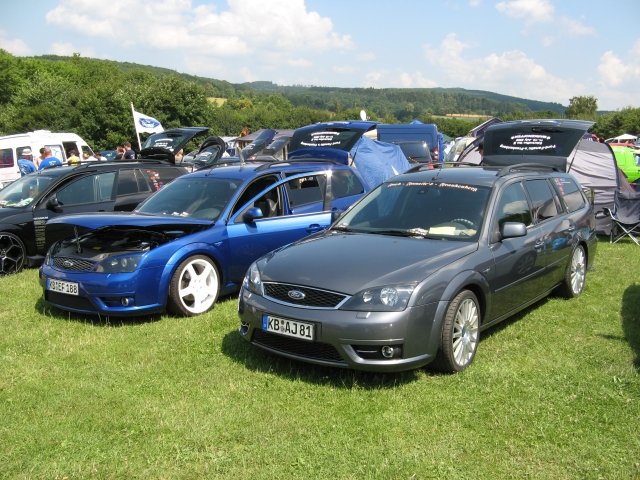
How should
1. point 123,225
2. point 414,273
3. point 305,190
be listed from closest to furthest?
1. point 414,273
2. point 123,225
3. point 305,190

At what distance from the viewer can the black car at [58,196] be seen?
8836mm

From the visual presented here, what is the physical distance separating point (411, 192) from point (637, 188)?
8.13 metres

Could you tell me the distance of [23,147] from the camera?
17.8 meters

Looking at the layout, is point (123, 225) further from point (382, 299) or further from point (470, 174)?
point (470, 174)

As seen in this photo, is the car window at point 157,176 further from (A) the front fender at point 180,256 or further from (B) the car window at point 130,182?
(A) the front fender at point 180,256

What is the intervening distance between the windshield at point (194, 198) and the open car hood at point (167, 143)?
4539mm

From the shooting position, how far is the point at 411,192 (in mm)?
5777

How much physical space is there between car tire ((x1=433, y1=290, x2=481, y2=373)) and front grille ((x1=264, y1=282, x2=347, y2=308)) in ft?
2.76

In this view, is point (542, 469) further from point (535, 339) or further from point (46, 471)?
point (46, 471)

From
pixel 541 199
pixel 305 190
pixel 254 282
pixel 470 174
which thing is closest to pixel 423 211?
pixel 470 174

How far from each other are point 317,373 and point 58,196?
20.7 ft

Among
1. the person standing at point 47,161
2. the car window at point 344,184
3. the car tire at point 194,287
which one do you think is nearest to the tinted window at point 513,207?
the car window at point 344,184

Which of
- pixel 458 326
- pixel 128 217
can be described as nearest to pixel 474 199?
pixel 458 326

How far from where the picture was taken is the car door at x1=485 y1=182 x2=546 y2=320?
5.14 metres
